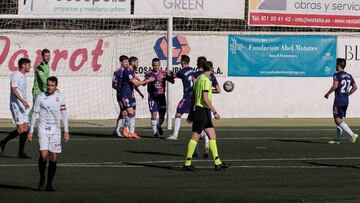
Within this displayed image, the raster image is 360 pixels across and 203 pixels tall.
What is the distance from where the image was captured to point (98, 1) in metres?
31.7

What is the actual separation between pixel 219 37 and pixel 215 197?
18.6 meters

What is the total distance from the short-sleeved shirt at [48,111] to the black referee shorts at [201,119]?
3248mm

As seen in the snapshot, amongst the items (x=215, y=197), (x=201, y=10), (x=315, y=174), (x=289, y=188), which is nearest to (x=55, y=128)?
(x=215, y=197)

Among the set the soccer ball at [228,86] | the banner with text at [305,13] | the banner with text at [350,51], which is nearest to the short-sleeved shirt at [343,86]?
the soccer ball at [228,86]

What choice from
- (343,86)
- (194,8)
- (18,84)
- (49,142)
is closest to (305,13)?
(194,8)

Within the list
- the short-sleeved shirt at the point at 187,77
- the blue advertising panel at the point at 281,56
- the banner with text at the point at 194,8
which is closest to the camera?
the short-sleeved shirt at the point at 187,77

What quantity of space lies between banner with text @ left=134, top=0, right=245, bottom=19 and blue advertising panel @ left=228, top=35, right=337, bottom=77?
3.27 feet

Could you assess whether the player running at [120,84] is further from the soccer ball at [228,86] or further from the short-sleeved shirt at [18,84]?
the soccer ball at [228,86]

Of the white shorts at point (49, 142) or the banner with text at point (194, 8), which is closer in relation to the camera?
the white shorts at point (49, 142)

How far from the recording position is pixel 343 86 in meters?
22.9

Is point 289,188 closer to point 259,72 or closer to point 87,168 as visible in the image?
point 87,168

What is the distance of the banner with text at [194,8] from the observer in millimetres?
32094

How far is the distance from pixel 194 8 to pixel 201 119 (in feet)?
51.6

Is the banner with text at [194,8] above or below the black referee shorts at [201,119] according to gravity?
above
